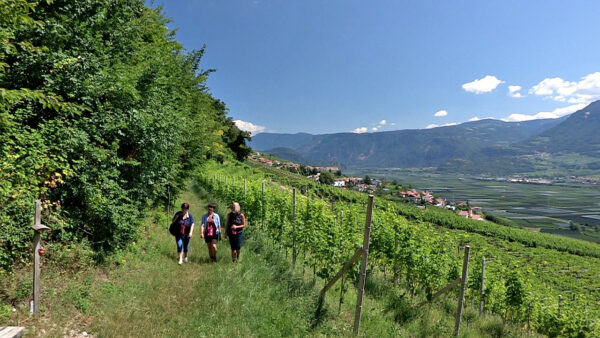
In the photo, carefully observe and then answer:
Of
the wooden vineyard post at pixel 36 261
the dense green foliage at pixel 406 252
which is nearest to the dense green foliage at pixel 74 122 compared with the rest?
the wooden vineyard post at pixel 36 261

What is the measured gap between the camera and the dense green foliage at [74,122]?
4359mm

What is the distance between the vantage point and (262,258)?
8711 millimetres

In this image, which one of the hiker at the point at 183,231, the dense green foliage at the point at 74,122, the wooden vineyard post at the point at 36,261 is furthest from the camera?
the hiker at the point at 183,231

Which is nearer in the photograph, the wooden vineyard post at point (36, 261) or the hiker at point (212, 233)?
the wooden vineyard post at point (36, 261)

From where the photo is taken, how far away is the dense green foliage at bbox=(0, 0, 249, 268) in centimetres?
436

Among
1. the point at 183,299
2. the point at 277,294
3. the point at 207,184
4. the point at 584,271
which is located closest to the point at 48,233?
the point at 183,299

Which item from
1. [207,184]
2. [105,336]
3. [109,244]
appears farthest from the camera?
[207,184]

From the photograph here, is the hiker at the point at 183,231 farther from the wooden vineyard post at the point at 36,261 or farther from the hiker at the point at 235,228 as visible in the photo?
the wooden vineyard post at the point at 36,261

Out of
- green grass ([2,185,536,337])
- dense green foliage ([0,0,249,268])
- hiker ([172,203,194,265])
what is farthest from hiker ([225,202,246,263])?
dense green foliage ([0,0,249,268])

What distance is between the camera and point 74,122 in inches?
222

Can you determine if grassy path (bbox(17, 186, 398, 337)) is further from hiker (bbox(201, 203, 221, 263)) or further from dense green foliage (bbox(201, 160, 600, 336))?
dense green foliage (bbox(201, 160, 600, 336))

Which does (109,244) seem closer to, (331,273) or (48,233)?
(48,233)

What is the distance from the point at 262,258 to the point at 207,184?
18.3 meters

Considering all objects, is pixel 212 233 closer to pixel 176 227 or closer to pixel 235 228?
pixel 235 228
